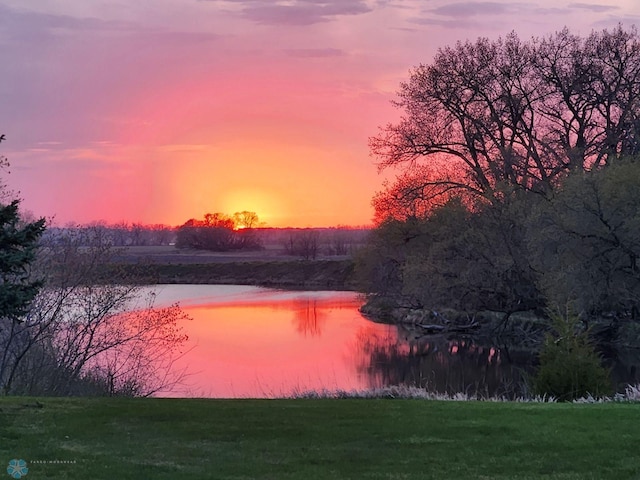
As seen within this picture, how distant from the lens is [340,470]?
262 inches

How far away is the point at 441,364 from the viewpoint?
25.7 m

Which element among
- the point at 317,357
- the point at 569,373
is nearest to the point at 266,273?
the point at 317,357

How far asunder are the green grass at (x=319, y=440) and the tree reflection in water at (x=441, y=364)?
9.31 meters

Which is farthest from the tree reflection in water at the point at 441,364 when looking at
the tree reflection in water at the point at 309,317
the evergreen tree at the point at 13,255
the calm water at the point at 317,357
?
the evergreen tree at the point at 13,255

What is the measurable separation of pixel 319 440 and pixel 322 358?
17.7 meters

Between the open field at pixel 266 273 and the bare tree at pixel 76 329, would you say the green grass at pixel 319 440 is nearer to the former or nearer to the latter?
the bare tree at pixel 76 329

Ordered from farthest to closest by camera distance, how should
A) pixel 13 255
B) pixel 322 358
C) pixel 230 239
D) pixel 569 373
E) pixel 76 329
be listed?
1. pixel 230 239
2. pixel 322 358
3. pixel 76 329
4. pixel 569 373
5. pixel 13 255

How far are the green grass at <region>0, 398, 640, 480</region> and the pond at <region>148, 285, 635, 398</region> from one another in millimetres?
7445

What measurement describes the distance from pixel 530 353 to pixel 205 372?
13.7 metres

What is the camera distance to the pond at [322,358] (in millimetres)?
20203

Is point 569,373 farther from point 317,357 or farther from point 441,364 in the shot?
point 317,357

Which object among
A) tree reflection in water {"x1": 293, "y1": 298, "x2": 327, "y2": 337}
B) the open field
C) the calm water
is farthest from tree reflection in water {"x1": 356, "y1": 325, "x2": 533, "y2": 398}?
the open field

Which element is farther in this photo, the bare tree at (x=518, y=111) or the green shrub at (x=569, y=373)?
the bare tree at (x=518, y=111)

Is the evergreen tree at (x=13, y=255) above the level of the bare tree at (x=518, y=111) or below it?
below
